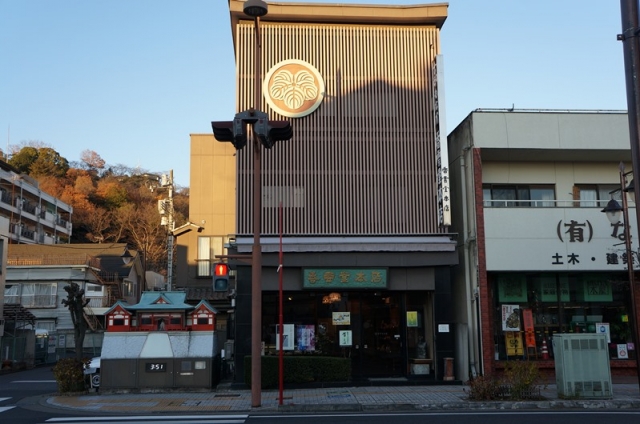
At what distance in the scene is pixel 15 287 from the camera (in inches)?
1746

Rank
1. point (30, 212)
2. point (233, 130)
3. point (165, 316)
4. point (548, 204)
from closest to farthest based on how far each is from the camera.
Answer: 1. point (233, 130)
2. point (165, 316)
3. point (548, 204)
4. point (30, 212)

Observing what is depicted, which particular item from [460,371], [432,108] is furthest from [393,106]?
[460,371]

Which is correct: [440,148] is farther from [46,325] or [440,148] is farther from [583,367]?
[46,325]

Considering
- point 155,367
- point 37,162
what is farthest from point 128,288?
point 37,162

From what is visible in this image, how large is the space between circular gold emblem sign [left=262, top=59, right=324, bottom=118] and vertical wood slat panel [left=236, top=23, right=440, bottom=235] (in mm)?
286

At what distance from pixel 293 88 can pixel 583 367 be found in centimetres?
1295

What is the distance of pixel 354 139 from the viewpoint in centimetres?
2186

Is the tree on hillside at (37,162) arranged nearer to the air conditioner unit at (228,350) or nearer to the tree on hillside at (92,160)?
the tree on hillside at (92,160)

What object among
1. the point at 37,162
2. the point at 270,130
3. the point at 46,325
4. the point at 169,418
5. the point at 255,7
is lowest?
the point at 169,418

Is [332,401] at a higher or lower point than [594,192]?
lower

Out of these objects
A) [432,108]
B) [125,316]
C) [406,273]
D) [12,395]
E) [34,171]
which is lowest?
[12,395]

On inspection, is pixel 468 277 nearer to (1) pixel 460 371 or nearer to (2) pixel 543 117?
(1) pixel 460 371

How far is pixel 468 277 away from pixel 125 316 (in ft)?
38.8

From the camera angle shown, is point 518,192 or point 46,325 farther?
point 46,325
